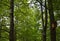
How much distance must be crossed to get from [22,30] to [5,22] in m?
2.86

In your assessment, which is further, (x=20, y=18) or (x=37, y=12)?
(x=37, y=12)

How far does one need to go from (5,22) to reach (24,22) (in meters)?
2.09

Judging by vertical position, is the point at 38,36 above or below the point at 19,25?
below

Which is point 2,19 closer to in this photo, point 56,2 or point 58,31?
point 58,31

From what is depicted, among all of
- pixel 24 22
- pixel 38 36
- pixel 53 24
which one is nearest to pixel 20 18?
pixel 24 22

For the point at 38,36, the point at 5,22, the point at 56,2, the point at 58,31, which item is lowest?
the point at 38,36

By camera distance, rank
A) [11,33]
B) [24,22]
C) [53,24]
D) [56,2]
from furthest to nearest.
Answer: [24,22] → [56,2] → [53,24] → [11,33]

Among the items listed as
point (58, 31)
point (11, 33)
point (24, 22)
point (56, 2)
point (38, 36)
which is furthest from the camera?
point (38, 36)

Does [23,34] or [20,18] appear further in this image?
[23,34]

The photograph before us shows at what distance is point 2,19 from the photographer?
65.4 ft

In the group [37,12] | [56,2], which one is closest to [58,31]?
[37,12]

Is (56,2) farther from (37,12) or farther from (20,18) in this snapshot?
(37,12)

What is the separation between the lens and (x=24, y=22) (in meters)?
21.4

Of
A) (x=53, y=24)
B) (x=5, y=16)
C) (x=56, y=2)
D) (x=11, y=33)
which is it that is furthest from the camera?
(x=5, y=16)
